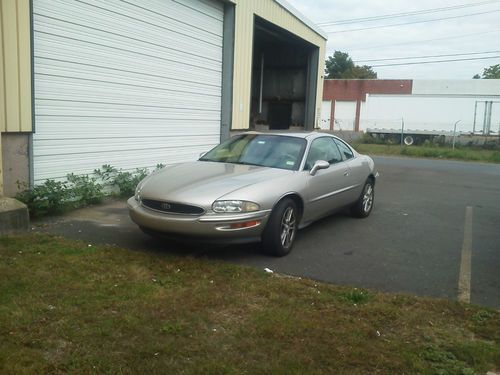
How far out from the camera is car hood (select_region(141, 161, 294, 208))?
5.47 meters

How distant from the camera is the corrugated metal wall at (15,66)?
22.2 feet

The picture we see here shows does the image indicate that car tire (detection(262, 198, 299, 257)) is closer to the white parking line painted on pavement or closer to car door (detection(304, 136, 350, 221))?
car door (detection(304, 136, 350, 221))

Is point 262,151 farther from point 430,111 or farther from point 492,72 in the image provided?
point 492,72

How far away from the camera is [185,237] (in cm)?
543

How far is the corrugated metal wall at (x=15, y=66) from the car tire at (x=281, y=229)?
157 inches

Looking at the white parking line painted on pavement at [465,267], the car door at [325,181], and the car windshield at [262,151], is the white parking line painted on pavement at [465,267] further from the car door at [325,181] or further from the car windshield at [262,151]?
the car windshield at [262,151]

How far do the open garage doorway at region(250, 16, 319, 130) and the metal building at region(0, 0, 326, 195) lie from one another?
3633 millimetres

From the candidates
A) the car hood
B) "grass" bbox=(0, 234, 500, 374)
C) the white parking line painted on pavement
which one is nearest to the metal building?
the car hood

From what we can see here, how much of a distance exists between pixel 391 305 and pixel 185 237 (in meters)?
2.22

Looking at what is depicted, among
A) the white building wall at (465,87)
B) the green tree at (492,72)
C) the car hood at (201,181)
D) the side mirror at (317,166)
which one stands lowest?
the car hood at (201,181)

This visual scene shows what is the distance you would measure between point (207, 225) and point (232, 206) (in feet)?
1.11

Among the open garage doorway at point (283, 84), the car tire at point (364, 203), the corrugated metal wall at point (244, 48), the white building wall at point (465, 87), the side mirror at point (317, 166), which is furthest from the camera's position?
the white building wall at point (465, 87)

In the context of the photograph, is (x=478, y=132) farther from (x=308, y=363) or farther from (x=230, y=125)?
(x=308, y=363)

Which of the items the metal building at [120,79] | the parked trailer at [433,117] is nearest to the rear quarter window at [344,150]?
the metal building at [120,79]
